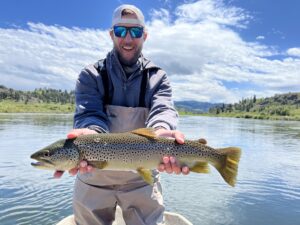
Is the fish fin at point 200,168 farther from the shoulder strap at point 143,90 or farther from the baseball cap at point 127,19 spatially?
the baseball cap at point 127,19

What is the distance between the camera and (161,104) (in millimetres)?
4754

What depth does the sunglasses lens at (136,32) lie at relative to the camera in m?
4.76

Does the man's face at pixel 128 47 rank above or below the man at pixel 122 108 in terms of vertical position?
above

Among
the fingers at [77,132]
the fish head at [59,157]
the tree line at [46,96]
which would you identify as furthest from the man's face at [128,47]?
the tree line at [46,96]

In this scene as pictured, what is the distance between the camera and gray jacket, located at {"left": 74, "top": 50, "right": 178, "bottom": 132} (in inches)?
185

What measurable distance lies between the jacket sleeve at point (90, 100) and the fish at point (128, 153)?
0.51m

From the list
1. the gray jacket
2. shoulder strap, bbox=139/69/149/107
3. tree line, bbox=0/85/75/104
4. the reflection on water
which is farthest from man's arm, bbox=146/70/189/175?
tree line, bbox=0/85/75/104

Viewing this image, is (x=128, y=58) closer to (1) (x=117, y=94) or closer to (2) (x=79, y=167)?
(1) (x=117, y=94)

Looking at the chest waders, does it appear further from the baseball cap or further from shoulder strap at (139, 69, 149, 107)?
the baseball cap

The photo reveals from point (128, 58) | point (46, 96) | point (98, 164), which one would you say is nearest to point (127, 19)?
point (128, 58)

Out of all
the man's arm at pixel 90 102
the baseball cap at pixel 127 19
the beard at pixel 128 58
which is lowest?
the man's arm at pixel 90 102

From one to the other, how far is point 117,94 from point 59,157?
1173 millimetres

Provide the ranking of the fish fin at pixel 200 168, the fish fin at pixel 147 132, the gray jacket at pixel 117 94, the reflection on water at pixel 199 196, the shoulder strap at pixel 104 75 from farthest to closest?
Result: the reflection on water at pixel 199 196 < the shoulder strap at pixel 104 75 < the gray jacket at pixel 117 94 < the fish fin at pixel 200 168 < the fish fin at pixel 147 132

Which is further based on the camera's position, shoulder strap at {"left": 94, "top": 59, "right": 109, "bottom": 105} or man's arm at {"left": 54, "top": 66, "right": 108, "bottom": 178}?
shoulder strap at {"left": 94, "top": 59, "right": 109, "bottom": 105}
